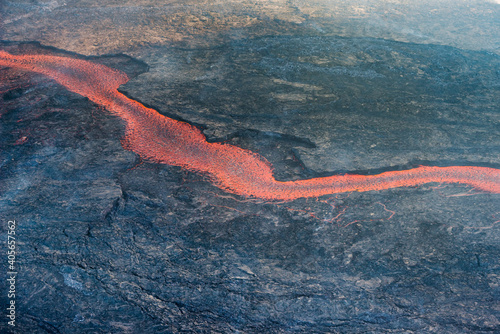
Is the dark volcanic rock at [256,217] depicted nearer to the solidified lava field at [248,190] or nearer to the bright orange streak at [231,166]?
the solidified lava field at [248,190]

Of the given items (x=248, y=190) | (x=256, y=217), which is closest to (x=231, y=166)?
(x=248, y=190)

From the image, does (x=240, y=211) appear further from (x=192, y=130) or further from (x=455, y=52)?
(x=455, y=52)

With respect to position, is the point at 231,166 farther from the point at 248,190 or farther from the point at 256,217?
the point at 256,217

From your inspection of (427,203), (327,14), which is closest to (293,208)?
(427,203)

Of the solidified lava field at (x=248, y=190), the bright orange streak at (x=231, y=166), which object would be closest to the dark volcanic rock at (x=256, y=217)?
the solidified lava field at (x=248, y=190)

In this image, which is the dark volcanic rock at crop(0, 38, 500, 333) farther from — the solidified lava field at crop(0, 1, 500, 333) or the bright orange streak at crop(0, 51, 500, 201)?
the bright orange streak at crop(0, 51, 500, 201)

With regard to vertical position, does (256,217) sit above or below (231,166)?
below

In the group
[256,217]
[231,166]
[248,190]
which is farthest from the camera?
[231,166]
